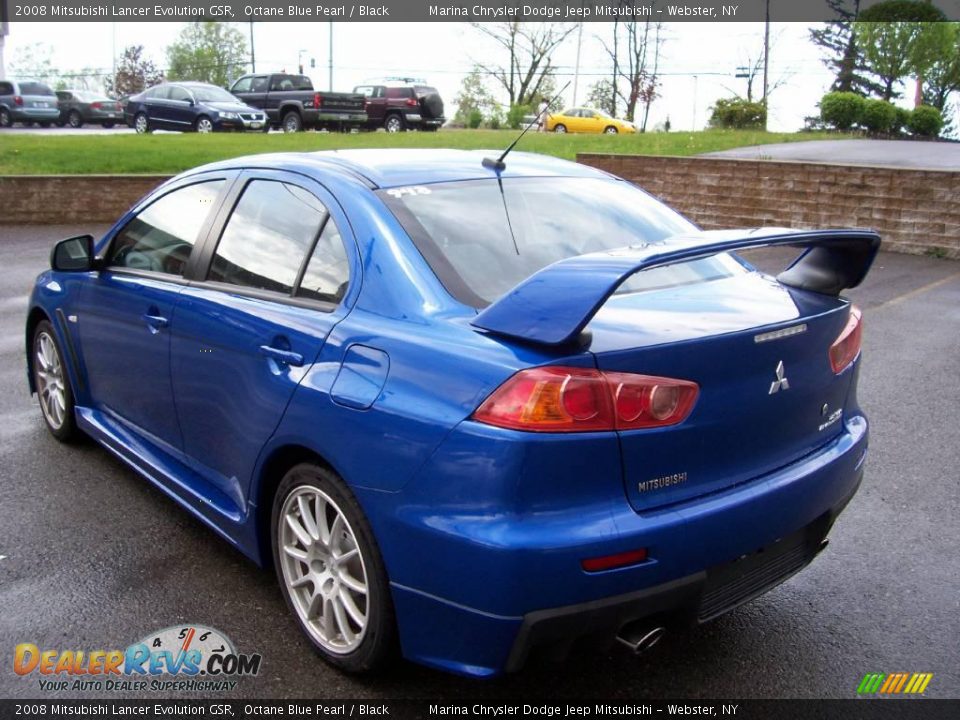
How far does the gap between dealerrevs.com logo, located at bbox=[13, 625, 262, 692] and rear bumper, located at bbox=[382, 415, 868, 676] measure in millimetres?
770

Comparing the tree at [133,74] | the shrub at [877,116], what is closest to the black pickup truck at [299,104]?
the shrub at [877,116]

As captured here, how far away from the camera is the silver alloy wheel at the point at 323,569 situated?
2854mm

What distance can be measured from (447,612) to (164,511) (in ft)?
7.51

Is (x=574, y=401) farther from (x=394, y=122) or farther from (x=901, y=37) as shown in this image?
(x=901, y=37)

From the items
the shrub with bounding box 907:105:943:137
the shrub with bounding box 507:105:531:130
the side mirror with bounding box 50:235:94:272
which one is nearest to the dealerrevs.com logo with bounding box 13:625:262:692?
the side mirror with bounding box 50:235:94:272

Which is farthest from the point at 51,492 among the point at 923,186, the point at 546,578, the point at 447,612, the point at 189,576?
the point at 923,186

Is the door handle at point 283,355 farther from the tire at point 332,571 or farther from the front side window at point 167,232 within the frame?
the front side window at point 167,232

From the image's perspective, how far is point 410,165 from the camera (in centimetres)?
350

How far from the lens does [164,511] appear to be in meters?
4.34

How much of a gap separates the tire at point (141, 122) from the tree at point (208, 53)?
53.1m

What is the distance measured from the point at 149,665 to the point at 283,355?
1.12 meters

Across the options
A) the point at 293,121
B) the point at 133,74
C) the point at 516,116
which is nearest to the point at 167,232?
the point at 293,121

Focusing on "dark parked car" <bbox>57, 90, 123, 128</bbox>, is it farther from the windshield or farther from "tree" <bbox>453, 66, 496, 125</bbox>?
"tree" <bbox>453, 66, 496, 125</bbox>

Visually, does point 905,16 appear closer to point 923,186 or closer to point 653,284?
point 923,186
